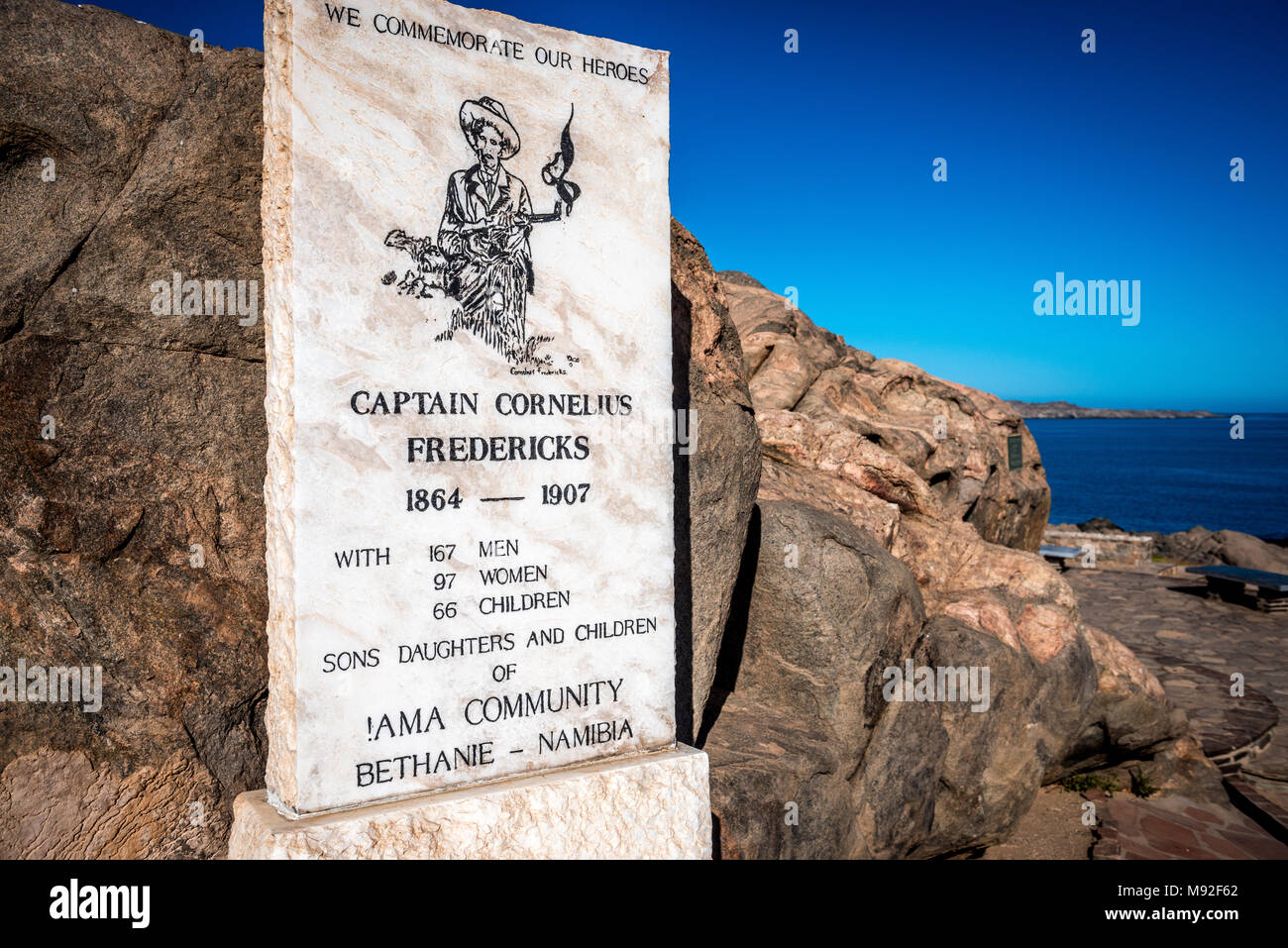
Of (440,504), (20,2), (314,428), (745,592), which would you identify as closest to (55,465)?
(314,428)

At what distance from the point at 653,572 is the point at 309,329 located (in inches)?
57.0

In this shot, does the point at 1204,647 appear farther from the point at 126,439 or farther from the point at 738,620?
the point at 126,439

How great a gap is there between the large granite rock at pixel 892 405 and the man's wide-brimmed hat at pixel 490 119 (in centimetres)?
467

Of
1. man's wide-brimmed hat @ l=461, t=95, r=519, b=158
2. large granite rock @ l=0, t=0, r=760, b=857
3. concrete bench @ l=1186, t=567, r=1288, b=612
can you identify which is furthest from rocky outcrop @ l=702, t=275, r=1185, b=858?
concrete bench @ l=1186, t=567, r=1288, b=612

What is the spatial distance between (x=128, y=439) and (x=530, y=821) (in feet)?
6.15

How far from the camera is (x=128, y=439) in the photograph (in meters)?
3.11

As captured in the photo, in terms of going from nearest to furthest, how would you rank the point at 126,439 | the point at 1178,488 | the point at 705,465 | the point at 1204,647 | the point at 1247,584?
the point at 126,439, the point at 705,465, the point at 1204,647, the point at 1247,584, the point at 1178,488

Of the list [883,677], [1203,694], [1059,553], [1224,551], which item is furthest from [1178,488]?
[883,677]

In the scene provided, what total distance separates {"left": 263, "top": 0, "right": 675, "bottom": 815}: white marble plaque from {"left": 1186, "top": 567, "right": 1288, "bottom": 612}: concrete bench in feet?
42.6

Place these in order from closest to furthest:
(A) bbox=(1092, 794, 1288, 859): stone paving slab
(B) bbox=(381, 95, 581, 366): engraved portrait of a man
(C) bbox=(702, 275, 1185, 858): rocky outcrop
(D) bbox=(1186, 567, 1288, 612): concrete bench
Answer: 1. (B) bbox=(381, 95, 581, 366): engraved portrait of a man
2. (C) bbox=(702, 275, 1185, 858): rocky outcrop
3. (A) bbox=(1092, 794, 1288, 859): stone paving slab
4. (D) bbox=(1186, 567, 1288, 612): concrete bench

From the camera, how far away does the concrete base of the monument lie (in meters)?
2.73

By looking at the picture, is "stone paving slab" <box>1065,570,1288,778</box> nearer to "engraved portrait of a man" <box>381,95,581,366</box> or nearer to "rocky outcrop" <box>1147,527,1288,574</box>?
"rocky outcrop" <box>1147,527,1288,574</box>

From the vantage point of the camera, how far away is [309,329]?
2.73 metres
